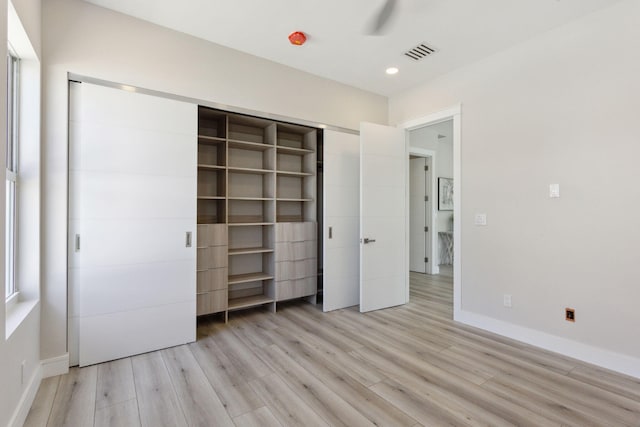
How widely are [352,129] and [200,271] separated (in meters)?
2.56

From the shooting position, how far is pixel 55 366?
7.47ft

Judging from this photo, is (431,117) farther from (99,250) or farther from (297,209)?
(99,250)

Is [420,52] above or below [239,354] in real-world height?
above

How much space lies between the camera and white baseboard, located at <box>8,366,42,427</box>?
1.66m

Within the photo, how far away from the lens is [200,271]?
3.20 metres

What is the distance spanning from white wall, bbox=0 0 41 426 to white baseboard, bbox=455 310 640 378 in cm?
370

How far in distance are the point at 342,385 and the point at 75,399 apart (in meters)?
1.77

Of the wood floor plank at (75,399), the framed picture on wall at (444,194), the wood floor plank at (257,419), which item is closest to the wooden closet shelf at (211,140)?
the wood floor plank at (75,399)

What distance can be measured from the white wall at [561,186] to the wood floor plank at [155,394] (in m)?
2.96

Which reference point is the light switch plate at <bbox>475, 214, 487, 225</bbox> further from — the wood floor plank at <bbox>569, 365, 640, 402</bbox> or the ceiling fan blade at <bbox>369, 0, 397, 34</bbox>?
the ceiling fan blade at <bbox>369, 0, 397, 34</bbox>

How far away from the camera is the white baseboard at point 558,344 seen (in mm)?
2324

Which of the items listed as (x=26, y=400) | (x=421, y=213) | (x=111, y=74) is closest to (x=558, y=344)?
(x=421, y=213)

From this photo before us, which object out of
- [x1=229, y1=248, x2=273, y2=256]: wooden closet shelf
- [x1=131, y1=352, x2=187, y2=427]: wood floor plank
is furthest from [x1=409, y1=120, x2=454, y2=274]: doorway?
[x1=131, y1=352, x2=187, y2=427]: wood floor plank

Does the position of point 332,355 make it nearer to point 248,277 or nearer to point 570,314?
point 248,277
